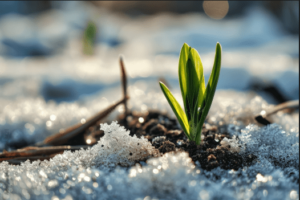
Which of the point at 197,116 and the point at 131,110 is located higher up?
the point at 197,116

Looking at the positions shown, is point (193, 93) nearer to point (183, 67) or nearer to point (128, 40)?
point (183, 67)

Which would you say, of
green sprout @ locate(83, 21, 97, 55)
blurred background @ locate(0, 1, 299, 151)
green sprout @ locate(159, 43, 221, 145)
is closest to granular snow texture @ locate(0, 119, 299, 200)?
green sprout @ locate(159, 43, 221, 145)

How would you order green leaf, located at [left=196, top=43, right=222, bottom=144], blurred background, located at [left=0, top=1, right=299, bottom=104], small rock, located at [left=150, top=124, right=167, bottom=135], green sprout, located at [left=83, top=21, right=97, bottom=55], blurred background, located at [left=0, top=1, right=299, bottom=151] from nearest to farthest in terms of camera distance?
green leaf, located at [left=196, top=43, right=222, bottom=144] → small rock, located at [left=150, top=124, right=167, bottom=135] → blurred background, located at [left=0, top=1, right=299, bottom=151] → blurred background, located at [left=0, top=1, right=299, bottom=104] → green sprout, located at [left=83, top=21, right=97, bottom=55]

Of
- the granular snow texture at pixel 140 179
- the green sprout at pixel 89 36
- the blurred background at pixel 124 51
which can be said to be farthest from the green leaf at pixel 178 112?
the green sprout at pixel 89 36

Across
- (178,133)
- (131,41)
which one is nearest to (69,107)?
(178,133)

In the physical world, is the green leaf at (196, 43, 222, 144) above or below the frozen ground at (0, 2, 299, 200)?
above

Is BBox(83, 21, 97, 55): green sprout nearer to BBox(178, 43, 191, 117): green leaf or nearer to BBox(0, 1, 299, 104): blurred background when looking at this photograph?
BBox(0, 1, 299, 104): blurred background

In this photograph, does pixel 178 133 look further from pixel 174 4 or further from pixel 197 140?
pixel 174 4

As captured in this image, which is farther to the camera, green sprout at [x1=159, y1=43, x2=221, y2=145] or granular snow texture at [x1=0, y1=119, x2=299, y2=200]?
green sprout at [x1=159, y1=43, x2=221, y2=145]
